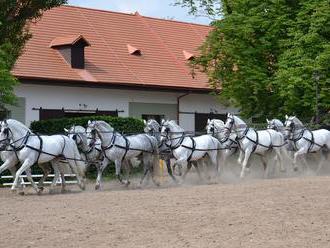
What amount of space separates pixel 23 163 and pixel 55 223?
6.53 meters

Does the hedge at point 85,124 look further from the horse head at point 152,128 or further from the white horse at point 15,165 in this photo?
the white horse at point 15,165

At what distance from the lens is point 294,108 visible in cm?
3045

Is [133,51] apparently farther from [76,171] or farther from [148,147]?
[76,171]

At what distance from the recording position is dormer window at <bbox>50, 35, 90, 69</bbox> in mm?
33719

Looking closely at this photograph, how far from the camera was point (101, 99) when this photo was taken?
111 feet

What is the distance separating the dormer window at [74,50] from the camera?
33.7m

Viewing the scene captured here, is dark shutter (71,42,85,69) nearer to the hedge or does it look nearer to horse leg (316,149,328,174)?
the hedge

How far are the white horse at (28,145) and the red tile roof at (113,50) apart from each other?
11848 millimetres

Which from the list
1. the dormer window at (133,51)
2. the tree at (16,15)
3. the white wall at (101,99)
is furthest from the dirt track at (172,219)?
the dormer window at (133,51)

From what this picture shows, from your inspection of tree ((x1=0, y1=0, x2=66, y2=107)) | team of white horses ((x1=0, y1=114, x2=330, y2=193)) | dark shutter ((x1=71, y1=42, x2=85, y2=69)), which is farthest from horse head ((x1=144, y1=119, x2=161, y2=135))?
dark shutter ((x1=71, y1=42, x2=85, y2=69))

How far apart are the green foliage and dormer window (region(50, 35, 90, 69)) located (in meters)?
7.71

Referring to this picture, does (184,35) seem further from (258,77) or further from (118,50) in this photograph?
(258,77)

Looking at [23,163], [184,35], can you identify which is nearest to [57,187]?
[23,163]


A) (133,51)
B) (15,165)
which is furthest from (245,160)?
(133,51)
